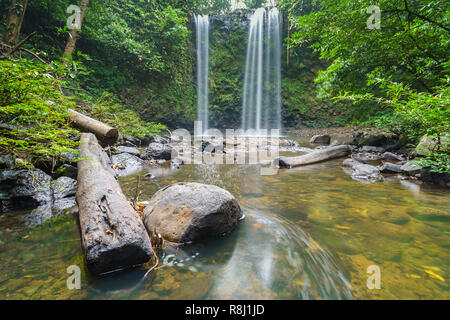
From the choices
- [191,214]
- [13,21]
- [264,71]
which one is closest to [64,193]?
[191,214]

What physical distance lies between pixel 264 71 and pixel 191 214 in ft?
73.9

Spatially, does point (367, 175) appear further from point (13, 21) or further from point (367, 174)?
point (13, 21)

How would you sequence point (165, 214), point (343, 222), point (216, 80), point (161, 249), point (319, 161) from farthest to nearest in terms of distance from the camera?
point (216, 80) → point (319, 161) → point (343, 222) → point (165, 214) → point (161, 249)

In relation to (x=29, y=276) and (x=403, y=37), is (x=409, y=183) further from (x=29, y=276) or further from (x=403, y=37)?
(x=29, y=276)

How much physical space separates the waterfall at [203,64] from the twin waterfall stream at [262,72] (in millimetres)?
103

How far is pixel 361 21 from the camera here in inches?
171

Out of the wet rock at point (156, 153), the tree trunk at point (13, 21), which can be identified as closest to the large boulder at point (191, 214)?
the wet rock at point (156, 153)

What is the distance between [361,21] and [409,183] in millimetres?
3586

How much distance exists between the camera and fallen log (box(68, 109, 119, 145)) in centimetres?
384

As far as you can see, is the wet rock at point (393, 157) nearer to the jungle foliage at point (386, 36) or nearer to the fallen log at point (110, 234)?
the jungle foliage at point (386, 36)

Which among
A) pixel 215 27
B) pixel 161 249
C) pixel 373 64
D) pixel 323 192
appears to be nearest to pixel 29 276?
pixel 161 249

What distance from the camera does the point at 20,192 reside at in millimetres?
2561

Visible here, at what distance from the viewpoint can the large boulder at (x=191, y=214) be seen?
192 centimetres
